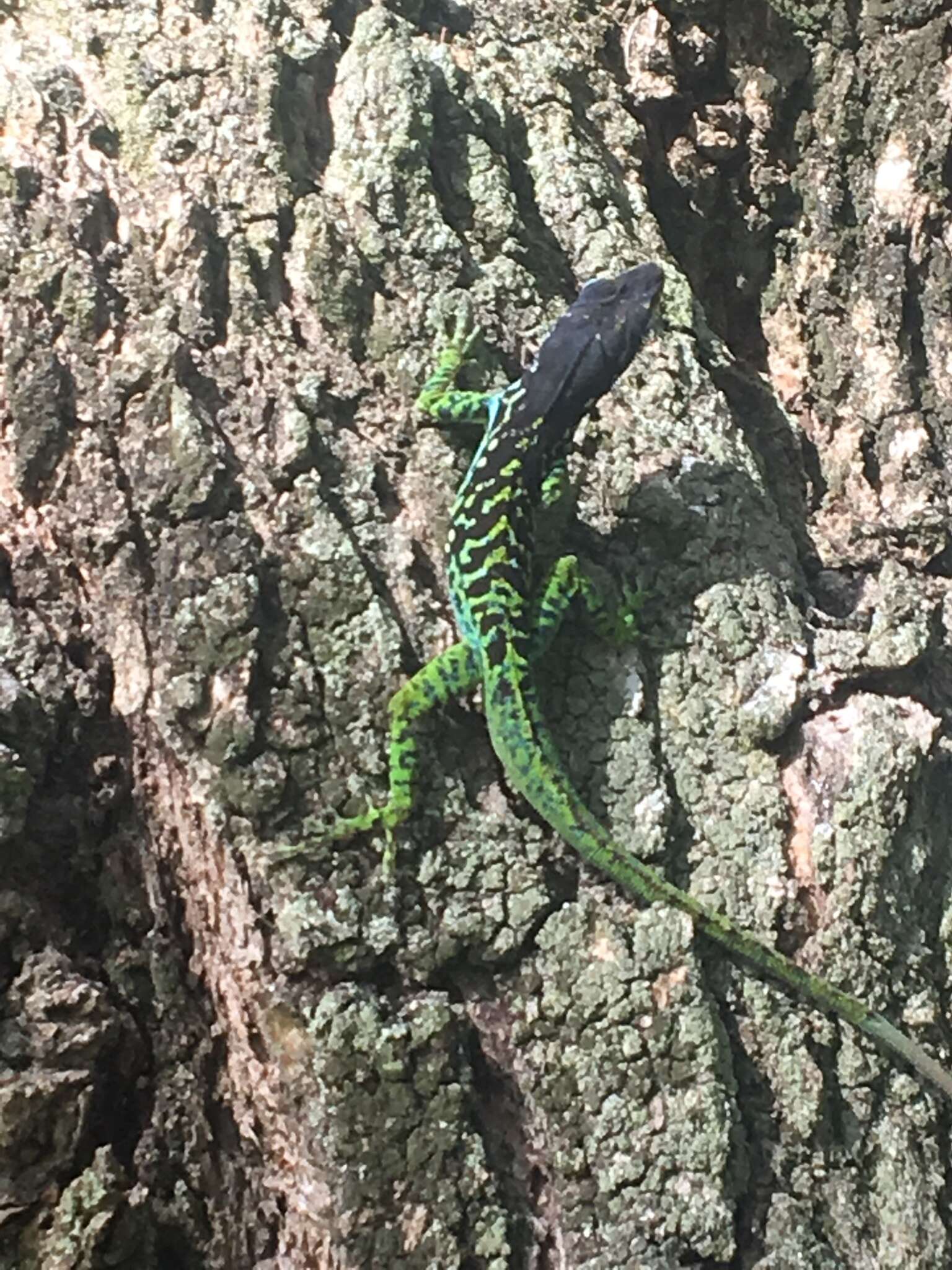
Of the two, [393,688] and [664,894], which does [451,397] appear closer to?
[393,688]

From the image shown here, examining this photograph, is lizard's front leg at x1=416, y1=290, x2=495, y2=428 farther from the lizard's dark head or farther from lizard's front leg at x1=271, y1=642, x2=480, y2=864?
lizard's front leg at x1=271, y1=642, x2=480, y2=864

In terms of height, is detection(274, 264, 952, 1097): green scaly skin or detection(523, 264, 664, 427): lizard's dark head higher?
detection(523, 264, 664, 427): lizard's dark head

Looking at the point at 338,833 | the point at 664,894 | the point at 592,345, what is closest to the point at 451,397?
the point at 592,345

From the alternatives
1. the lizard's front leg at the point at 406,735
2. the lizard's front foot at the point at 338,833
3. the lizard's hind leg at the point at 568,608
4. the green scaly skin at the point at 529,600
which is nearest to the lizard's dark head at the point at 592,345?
the green scaly skin at the point at 529,600

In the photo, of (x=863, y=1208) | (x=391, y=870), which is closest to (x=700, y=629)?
(x=391, y=870)

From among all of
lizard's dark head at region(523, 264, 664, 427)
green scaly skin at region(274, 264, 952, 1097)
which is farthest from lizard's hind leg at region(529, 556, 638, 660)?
lizard's dark head at region(523, 264, 664, 427)

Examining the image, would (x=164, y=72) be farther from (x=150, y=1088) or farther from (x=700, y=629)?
(x=150, y=1088)
